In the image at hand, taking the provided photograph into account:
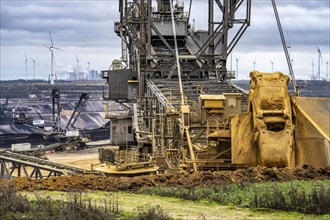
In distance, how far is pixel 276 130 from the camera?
93.9ft

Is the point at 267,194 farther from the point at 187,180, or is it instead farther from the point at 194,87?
the point at 194,87

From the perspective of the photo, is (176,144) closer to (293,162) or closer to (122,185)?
(293,162)

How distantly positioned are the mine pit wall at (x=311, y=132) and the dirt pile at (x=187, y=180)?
3123mm

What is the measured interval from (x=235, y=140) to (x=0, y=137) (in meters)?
97.8

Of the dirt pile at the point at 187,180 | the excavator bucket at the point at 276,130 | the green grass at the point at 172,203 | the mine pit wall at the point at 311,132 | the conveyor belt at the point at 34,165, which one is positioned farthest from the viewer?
the conveyor belt at the point at 34,165

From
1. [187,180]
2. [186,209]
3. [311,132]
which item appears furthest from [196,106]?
[186,209]

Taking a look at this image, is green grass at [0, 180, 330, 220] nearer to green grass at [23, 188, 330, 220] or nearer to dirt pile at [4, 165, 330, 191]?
green grass at [23, 188, 330, 220]

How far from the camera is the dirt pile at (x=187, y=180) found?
24.6 m

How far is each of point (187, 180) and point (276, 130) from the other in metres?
5.11

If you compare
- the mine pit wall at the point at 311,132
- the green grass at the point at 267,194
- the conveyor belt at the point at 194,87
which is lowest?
the green grass at the point at 267,194

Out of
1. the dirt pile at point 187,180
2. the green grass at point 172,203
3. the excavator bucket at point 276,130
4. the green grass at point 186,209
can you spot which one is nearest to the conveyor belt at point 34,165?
the excavator bucket at point 276,130

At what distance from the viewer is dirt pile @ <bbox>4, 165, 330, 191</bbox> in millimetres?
24578

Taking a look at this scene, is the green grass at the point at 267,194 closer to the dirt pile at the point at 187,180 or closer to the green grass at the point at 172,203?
the green grass at the point at 172,203

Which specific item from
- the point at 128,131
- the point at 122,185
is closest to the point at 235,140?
the point at 122,185
